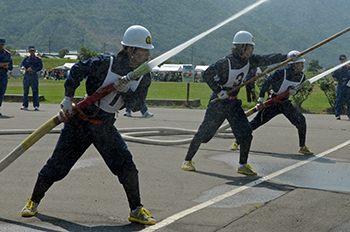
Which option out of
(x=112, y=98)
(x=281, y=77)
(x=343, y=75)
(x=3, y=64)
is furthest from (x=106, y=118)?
(x=343, y=75)

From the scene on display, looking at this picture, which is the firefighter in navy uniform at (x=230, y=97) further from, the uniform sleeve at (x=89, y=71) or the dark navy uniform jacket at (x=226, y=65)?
the uniform sleeve at (x=89, y=71)

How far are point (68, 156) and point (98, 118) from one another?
478 millimetres

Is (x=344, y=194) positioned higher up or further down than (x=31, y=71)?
further down

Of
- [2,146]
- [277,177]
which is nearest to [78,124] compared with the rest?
[277,177]

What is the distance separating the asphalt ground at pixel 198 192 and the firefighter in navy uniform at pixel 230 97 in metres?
0.45

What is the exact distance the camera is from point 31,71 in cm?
1531

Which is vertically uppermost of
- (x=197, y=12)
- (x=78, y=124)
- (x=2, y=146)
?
(x=197, y=12)

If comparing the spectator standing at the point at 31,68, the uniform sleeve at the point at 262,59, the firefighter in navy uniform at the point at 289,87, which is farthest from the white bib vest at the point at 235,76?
the spectator standing at the point at 31,68

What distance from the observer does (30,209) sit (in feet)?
14.2

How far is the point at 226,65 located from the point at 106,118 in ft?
9.42

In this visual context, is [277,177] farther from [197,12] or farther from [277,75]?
[197,12]

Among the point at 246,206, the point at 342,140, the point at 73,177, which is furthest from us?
the point at 342,140

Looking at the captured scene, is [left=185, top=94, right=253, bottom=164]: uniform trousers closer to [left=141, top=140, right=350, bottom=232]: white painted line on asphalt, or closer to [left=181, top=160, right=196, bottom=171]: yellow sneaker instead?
[left=181, top=160, right=196, bottom=171]: yellow sneaker

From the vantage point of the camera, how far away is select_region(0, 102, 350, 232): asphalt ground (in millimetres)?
4180
